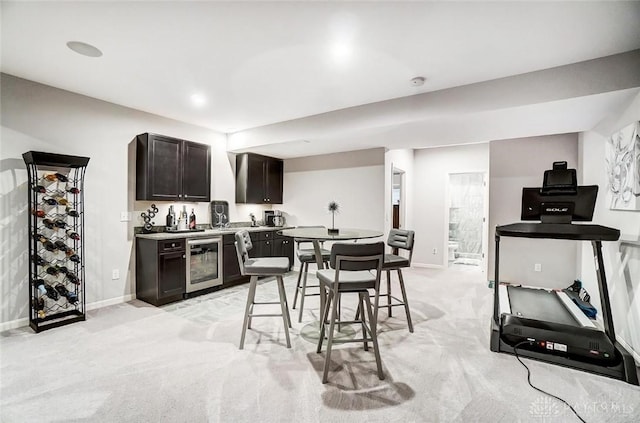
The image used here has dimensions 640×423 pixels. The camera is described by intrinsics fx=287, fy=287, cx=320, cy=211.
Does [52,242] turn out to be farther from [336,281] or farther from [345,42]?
[345,42]

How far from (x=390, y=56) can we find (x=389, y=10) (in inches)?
24.5

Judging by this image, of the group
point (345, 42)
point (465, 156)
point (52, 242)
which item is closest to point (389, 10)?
point (345, 42)

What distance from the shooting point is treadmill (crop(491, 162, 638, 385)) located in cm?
230

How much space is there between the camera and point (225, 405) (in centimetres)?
187

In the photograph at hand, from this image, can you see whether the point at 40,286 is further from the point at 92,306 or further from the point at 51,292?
the point at 92,306

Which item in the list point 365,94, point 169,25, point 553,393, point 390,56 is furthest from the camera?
point 365,94

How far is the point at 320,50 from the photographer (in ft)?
8.14

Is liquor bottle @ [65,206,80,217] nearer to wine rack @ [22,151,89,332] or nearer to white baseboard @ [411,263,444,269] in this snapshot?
wine rack @ [22,151,89,332]

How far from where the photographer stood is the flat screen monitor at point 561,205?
8.68ft

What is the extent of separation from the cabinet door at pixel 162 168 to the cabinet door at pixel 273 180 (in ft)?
5.86

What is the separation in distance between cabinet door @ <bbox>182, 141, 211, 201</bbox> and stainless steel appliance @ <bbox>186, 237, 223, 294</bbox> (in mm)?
786

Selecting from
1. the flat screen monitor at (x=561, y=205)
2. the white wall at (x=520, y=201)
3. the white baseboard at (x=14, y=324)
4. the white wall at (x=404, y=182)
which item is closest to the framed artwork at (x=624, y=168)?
the flat screen monitor at (x=561, y=205)

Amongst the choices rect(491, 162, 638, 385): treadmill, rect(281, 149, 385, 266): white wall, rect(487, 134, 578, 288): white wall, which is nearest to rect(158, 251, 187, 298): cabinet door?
rect(281, 149, 385, 266): white wall

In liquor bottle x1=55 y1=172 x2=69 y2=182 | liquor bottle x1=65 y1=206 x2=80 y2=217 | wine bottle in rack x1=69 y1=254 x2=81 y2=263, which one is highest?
liquor bottle x1=55 y1=172 x2=69 y2=182
